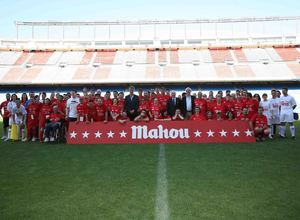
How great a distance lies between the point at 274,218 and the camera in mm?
3994

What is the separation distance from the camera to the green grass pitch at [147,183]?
170 inches

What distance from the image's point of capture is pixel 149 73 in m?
36.1

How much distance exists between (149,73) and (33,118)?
80.9ft

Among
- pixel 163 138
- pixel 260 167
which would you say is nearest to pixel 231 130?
pixel 163 138

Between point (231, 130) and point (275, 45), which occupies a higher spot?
point (275, 45)

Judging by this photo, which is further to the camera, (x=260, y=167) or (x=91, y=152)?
(x=91, y=152)

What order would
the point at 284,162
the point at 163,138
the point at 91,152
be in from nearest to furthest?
the point at 284,162
the point at 91,152
the point at 163,138

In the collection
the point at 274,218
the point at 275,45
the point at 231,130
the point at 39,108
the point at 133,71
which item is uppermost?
the point at 275,45

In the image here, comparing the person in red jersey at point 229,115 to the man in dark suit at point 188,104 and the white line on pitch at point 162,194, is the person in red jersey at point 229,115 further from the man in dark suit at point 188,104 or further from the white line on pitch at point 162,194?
the white line on pitch at point 162,194

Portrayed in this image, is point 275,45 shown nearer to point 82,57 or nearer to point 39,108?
point 82,57

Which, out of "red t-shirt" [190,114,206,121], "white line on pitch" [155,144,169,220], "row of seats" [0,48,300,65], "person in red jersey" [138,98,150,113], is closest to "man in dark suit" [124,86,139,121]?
"person in red jersey" [138,98,150,113]

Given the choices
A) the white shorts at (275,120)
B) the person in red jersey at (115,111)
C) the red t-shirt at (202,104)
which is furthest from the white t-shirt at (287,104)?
the person in red jersey at (115,111)

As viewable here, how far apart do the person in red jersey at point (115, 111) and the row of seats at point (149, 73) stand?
2233 cm

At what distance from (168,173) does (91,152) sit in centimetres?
343
